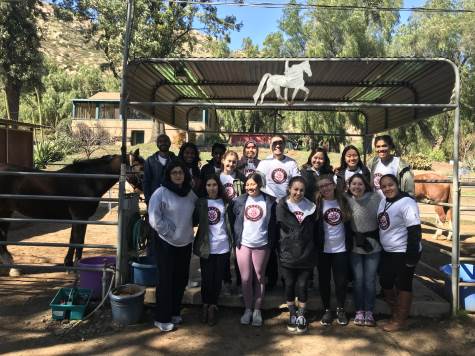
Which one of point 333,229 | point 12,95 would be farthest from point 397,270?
point 12,95

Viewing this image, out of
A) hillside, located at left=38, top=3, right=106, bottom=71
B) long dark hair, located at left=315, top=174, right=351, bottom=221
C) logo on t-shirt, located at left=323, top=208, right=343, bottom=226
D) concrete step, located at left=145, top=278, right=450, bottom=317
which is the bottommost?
concrete step, located at left=145, top=278, right=450, bottom=317

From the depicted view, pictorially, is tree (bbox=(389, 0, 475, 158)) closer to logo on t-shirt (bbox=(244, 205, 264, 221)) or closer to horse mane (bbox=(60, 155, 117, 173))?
horse mane (bbox=(60, 155, 117, 173))

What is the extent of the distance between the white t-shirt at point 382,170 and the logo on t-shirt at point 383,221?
0.57 metres

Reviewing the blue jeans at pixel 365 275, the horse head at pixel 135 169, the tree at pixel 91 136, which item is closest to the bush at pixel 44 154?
the tree at pixel 91 136

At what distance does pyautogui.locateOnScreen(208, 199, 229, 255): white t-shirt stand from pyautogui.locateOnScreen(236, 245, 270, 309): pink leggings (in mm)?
155

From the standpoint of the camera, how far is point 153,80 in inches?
201

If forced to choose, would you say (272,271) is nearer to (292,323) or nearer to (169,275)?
(292,323)

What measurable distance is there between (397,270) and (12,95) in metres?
23.1

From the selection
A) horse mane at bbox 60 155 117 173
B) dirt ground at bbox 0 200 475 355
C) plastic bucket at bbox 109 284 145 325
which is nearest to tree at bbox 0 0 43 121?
horse mane at bbox 60 155 117 173

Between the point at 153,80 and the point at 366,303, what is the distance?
3.63m

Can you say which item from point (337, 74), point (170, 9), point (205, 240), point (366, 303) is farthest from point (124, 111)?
point (170, 9)

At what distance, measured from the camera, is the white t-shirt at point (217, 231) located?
145 inches

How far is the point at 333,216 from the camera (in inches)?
143

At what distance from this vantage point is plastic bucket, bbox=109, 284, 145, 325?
368 centimetres
